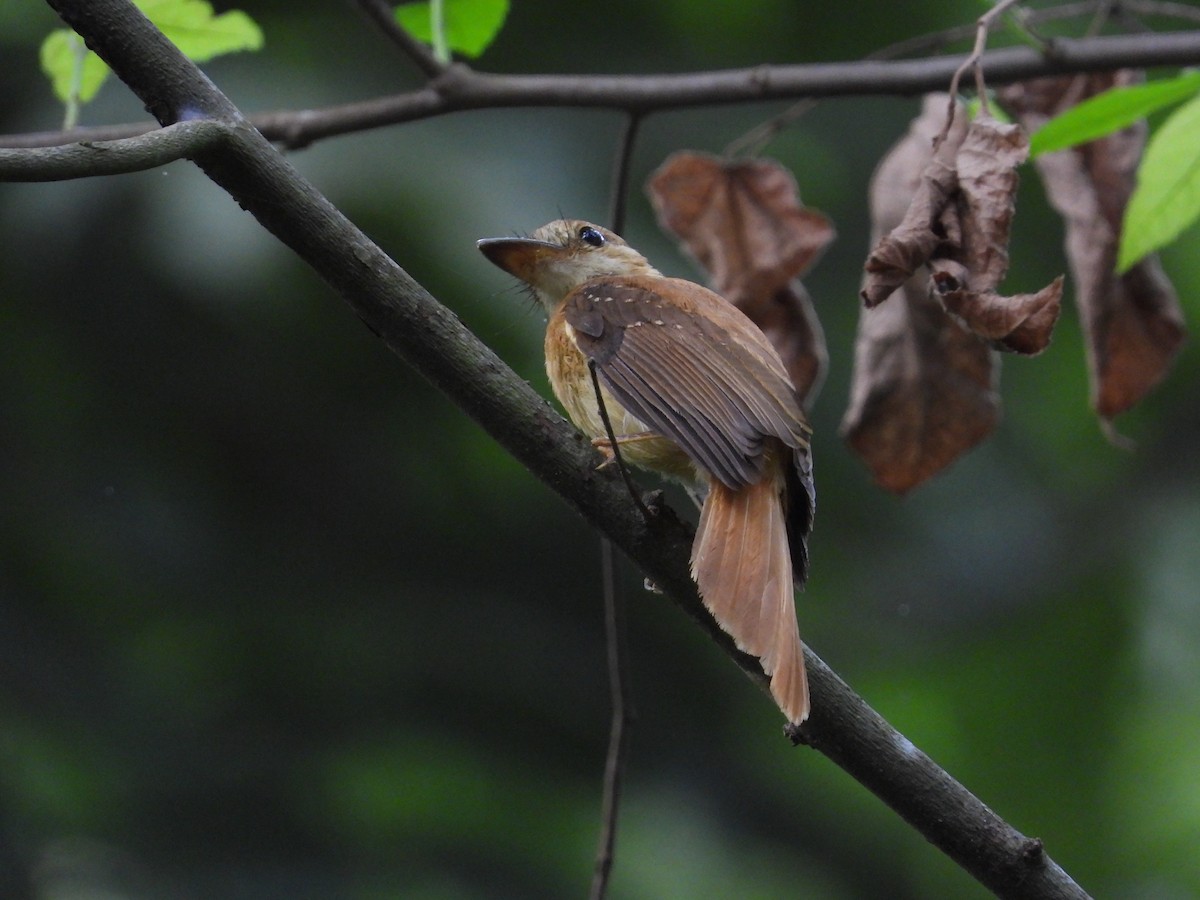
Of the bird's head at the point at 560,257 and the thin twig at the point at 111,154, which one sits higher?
the thin twig at the point at 111,154

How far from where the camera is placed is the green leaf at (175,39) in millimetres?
2432

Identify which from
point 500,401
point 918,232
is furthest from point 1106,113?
point 500,401

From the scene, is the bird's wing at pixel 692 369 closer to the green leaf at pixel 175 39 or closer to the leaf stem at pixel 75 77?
the green leaf at pixel 175 39

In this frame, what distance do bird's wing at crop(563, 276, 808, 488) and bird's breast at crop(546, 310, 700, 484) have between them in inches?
Answer: 2.1

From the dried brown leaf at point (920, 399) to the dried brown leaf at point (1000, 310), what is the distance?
62 cm

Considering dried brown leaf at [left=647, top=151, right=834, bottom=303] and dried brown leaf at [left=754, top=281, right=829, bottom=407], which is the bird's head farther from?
dried brown leaf at [left=754, top=281, right=829, bottom=407]

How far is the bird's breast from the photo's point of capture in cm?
250

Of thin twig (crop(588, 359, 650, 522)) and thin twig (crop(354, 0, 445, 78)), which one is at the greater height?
thin twig (crop(354, 0, 445, 78))

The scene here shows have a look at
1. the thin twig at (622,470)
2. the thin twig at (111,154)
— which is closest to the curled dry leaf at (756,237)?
the thin twig at (622,470)

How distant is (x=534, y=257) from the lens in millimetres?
3082

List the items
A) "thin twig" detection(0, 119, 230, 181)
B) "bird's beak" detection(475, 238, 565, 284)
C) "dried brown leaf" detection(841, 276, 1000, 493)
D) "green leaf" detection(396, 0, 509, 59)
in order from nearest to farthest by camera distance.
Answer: "thin twig" detection(0, 119, 230, 181)
"green leaf" detection(396, 0, 509, 59)
"dried brown leaf" detection(841, 276, 1000, 493)
"bird's beak" detection(475, 238, 565, 284)

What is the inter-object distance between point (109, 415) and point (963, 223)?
3826mm

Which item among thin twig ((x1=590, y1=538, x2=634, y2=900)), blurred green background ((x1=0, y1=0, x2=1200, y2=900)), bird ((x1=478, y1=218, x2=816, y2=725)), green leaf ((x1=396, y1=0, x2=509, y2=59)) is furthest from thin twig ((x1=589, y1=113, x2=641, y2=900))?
blurred green background ((x1=0, y1=0, x2=1200, y2=900))

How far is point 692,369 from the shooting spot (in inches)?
98.0
